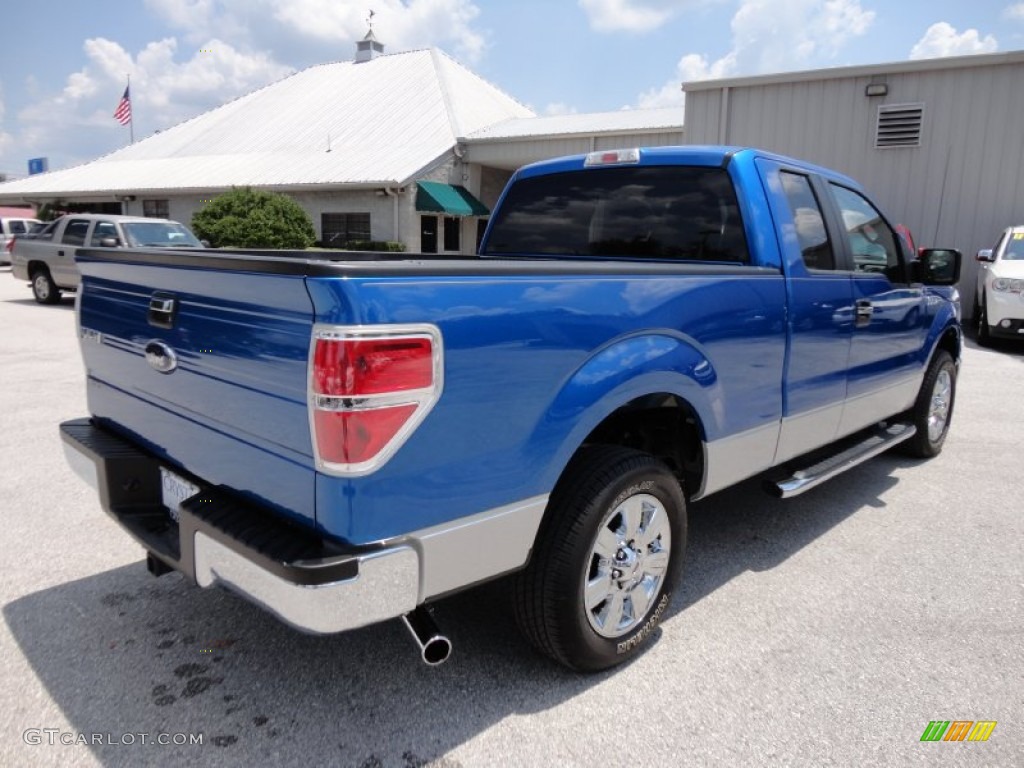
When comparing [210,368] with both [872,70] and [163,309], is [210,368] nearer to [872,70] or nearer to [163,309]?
[163,309]

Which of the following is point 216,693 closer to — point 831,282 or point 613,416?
point 613,416

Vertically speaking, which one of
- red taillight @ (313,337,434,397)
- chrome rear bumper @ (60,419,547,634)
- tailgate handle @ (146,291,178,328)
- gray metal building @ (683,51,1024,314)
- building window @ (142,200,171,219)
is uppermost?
gray metal building @ (683,51,1024,314)

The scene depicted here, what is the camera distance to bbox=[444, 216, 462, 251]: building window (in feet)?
78.2

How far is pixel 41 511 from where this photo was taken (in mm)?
4129

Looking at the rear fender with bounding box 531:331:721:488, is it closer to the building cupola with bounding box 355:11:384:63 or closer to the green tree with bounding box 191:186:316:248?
the green tree with bounding box 191:186:316:248

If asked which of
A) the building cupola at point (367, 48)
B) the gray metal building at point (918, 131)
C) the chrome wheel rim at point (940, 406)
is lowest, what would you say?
the chrome wheel rim at point (940, 406)

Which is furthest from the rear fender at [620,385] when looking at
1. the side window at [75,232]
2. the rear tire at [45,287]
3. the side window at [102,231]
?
the rear tire at [45,287]

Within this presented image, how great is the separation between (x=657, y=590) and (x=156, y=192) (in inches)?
1087

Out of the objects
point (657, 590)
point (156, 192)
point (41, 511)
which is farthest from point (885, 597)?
point (156, 192)

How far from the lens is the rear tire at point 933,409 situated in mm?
5258

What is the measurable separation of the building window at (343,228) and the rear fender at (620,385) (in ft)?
69.3

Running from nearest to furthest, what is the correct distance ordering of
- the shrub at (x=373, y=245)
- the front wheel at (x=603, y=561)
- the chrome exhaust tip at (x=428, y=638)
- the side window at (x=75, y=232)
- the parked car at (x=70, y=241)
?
the chrome exhaust tip at (x=428, y=638) < the front wheel at (x=603, y=561) < the parked car at (x=70, y=241) < the side window at (x=75, y=232) < the shrub at (x=373, y=245)

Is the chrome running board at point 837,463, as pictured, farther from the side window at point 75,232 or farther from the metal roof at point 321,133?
the metal roof at point 321,133

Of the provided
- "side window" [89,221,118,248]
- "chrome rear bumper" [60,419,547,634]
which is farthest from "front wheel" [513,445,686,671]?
"side window" [89,221,118,248]
